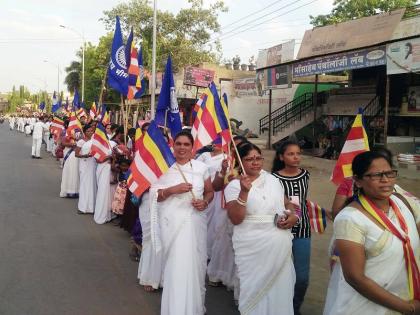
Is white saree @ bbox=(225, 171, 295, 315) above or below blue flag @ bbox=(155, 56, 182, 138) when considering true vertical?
below

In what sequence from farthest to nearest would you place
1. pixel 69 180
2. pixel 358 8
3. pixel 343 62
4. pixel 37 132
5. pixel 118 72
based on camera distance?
pixel 358 8
pixel 37 132
pixel 343 62
pixel 69 180
pixel 118 72

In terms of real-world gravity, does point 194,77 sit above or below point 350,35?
below

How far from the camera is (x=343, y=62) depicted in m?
13.7

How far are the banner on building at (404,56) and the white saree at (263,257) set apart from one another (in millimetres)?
9230

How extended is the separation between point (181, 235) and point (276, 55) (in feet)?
47.5

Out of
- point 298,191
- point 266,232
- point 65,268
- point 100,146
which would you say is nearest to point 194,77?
point 100,146

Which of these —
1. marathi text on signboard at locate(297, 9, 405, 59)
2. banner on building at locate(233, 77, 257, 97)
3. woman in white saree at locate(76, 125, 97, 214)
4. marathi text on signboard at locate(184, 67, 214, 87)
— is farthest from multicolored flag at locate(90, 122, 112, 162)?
banner on building at locate(233, 77, 257, 97)

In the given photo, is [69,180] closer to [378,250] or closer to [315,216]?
[315,216]

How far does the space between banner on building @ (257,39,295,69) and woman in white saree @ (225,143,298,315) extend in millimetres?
13699

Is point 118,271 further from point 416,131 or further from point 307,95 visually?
point 307,95

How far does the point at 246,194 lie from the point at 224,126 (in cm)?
155

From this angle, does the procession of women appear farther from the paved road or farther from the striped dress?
the paved road

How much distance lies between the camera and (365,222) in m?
2.21

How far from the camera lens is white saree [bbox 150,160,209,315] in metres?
3.78
